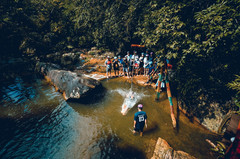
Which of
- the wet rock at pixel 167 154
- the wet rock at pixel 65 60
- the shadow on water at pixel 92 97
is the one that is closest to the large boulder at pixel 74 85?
the shadow on water at pixel 92 97

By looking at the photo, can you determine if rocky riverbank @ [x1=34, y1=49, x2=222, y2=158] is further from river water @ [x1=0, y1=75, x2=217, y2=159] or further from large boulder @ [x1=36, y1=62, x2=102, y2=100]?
river water @ [x1=0, y1=75, x2=217, y2=159]

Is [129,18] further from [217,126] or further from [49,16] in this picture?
[49,16]

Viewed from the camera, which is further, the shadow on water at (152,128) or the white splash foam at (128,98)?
the white splash foam at (128,98)

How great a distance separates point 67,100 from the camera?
31.3ft

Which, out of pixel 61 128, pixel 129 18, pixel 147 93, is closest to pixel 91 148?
pixel 61 128

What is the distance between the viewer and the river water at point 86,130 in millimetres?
5523

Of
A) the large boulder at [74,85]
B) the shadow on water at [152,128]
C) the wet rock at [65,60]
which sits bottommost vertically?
the shadow on water at [152,128]

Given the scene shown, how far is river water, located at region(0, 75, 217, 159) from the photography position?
5523mm

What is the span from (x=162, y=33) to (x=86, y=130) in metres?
7.29

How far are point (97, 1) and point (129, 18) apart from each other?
5420mm

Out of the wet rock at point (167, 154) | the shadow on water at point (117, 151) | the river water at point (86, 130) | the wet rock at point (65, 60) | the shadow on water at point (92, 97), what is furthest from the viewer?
the wet rock at point (65, 60)

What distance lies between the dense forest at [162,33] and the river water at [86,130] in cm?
208

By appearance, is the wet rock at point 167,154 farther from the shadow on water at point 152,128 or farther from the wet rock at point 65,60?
the wet rock at point 65,60

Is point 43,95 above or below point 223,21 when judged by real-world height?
below
